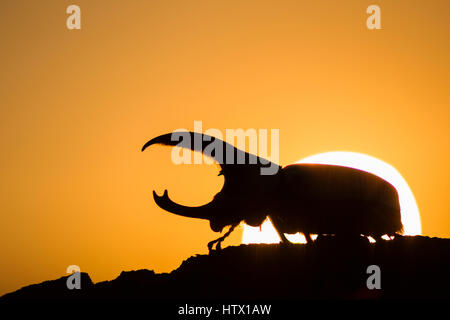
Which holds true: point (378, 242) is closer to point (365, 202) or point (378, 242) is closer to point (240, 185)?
point (365, 202)

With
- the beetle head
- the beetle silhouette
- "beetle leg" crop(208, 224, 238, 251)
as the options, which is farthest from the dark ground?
the beetle head

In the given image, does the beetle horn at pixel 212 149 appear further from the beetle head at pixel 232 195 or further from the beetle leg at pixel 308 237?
the beetle leg at pixel 308 237

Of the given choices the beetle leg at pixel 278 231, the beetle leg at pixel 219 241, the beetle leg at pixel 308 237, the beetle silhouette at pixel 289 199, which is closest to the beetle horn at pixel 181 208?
the beetle silhouette at pixel 289 199

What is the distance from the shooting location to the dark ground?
28.3 ft

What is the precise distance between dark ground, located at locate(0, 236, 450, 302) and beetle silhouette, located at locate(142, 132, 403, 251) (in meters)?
0.42

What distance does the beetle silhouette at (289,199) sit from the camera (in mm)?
9875

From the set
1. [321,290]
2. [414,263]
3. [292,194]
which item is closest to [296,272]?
[321,290]

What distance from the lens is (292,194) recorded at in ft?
33.0

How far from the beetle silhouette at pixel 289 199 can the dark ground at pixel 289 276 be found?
16.6 inches

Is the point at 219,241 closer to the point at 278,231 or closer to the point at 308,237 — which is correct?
the point at 278,231

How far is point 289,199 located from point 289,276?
1561 millimetres
